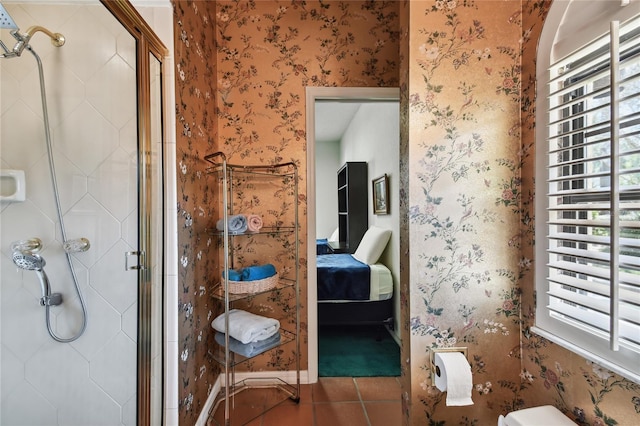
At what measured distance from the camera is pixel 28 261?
3.55 ft

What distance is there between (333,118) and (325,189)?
6.78 feet

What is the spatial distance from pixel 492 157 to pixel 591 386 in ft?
2.81

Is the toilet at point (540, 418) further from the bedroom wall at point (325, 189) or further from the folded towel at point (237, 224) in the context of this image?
the bedroom wall at point (325, 189)

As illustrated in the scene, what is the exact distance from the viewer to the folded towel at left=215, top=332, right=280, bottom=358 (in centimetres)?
167

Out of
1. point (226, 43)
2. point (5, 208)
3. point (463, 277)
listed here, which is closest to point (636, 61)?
point (463, 277)

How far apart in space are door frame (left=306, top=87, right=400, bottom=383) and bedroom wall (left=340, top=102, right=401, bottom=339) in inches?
22.2

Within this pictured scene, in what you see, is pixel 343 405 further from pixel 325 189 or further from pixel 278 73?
pixel 325 189

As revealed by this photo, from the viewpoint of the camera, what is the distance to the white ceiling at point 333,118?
13.5 feet

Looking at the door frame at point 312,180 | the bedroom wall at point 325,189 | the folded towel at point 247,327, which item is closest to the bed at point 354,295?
the door frame at point 312,180

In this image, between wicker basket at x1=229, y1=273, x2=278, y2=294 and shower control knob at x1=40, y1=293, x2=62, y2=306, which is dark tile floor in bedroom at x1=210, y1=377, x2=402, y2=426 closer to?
wicker basket at x1=229, y1=273, x2=278, y2=294

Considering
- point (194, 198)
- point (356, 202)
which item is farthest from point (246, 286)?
point (356, 202)

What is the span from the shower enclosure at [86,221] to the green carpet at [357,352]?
1408 mm

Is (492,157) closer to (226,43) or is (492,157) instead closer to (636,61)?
(636,61)

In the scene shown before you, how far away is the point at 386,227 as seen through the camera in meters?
3.27
